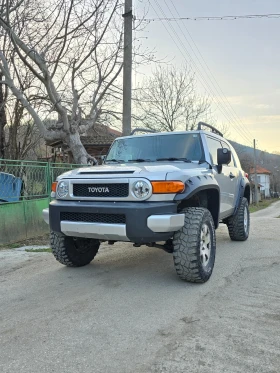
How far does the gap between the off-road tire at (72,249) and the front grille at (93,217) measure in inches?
17.0

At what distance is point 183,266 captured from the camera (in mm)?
3926

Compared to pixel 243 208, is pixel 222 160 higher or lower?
higher

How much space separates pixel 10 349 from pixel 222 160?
364 cm

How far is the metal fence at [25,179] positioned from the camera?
24.2ft

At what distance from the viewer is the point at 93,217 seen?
404 centimetres

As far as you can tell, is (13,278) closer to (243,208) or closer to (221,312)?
(221,312)

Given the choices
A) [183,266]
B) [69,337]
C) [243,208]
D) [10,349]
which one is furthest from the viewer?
[243,208]

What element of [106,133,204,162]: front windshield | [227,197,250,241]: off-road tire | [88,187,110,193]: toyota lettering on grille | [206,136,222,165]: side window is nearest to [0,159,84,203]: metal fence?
[106,133,204,162]: front windshield

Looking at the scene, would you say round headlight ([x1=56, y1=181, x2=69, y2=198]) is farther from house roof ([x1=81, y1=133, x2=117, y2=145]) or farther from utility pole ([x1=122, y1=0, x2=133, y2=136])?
house roof ([x1=81, y1=133, x2=117, y2=145])

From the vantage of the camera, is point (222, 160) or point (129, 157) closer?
point (222, 160)

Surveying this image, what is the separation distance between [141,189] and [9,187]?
468 cm

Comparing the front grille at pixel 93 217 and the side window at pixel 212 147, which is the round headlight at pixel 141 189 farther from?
the side window at pixel 212 147

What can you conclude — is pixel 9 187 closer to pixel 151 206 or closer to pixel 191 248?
pixel 151 206

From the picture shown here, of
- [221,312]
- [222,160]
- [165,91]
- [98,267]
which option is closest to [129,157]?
[222,160]
